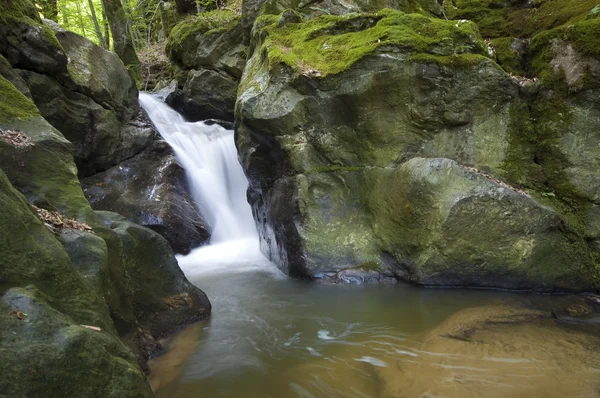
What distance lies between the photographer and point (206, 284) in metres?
7.16

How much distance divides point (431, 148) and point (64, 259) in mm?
5869

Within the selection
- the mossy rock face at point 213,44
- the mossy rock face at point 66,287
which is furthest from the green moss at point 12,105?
the mossy rock face at point 213,44

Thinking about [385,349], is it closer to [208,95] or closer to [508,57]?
[508,57]

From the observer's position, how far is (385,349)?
4.33m

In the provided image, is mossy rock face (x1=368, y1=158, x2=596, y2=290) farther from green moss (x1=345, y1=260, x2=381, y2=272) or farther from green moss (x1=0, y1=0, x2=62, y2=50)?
green moss (x1=0, y1=0, x2=62, y2=50)

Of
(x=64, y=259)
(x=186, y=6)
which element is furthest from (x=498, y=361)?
(x=186, y=6)

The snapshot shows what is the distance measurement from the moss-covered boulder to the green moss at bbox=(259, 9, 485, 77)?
0.09 feet

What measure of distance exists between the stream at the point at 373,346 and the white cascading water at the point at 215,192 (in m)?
1.42

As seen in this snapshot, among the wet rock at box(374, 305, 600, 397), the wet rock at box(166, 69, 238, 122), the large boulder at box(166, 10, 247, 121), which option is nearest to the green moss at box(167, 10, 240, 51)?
the large boulder at box(166, 10, 247, 121)

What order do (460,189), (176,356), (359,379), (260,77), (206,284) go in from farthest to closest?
(260,77) → (206,284) → (460,189) → (176,356) → (359,379)

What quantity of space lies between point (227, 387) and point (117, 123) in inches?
316

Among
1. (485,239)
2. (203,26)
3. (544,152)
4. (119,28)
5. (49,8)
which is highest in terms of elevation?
(49,8)

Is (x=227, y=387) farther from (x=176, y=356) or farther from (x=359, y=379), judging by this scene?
(x=359, y=379)

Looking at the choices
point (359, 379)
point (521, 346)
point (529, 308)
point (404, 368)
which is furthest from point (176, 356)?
point (529, 308)
